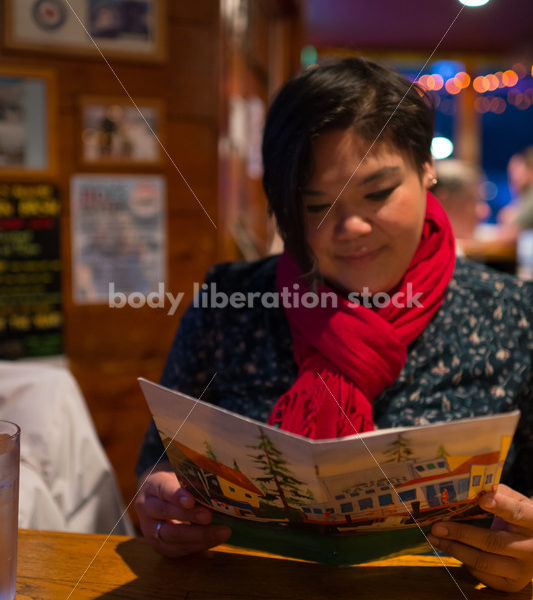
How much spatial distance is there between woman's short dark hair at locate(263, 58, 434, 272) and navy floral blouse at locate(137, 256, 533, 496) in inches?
6.8

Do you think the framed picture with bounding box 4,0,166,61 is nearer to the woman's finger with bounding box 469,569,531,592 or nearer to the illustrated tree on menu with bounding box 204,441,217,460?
the illustrated tree on menu with bounding box 204,441,217,460

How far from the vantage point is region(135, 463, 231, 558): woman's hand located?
73 cm

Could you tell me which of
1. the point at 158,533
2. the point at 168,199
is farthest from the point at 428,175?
the point at 168,199

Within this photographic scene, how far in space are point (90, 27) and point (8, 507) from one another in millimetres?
1605

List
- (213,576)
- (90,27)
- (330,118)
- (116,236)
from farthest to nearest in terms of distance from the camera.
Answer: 1. (116,236)
2. (90,27)
3. (330,118)
4. (213,576)

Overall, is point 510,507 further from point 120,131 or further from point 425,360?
point 120,131

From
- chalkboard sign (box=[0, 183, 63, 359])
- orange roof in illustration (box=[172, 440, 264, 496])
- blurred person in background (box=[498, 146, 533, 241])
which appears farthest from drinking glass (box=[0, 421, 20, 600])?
blurred person in background (box=[498, 146, 533, 241])

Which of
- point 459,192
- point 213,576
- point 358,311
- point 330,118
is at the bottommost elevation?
point 213,576

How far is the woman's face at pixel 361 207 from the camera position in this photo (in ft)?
2.95

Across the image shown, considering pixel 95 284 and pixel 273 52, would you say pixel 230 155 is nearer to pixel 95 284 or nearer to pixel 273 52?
pixel 95 284

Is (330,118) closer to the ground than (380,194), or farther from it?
farther from it

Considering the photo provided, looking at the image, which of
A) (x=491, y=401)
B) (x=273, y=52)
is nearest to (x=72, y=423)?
(x=491, y=401)

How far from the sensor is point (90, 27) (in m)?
1.84

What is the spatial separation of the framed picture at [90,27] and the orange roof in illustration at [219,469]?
1537 millimetres
